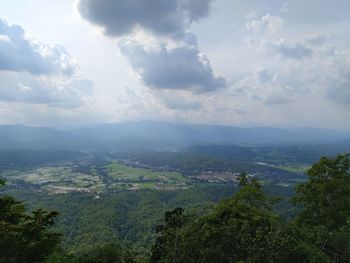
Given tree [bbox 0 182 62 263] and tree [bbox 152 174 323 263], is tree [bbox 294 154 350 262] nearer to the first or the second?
tree [bbox 152 174 323 263]

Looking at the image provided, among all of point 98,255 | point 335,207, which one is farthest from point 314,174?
point 98,255

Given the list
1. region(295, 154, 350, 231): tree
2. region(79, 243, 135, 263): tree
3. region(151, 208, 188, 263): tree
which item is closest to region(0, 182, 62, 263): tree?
region(151, 208, 188, 263): tree

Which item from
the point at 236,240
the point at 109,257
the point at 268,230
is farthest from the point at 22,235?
the point at 268,230

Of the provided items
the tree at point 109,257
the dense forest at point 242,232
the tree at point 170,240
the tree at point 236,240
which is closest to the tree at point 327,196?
the dense forest at point 242,232

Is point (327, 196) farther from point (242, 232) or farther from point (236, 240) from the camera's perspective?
point (236, 240)

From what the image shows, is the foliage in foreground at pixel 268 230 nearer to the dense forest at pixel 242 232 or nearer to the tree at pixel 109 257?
the dense forest at pixel 242 232

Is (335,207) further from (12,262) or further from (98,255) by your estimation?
(12,262)

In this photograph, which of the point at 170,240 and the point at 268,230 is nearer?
the point at 268,230
